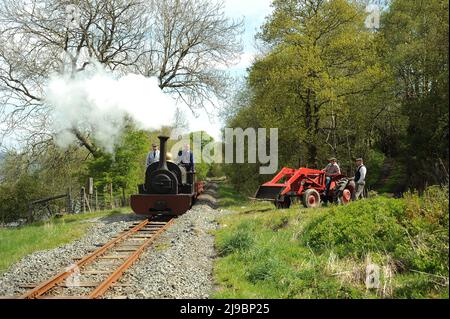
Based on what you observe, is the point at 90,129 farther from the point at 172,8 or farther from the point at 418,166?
the point at 418,166

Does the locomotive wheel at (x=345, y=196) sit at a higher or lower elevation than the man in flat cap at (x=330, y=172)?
lower

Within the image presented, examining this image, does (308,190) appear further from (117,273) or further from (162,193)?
(117,273)

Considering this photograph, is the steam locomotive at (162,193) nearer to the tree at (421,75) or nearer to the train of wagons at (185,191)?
the train of wagons at (185,191)

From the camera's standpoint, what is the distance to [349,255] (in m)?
8.38

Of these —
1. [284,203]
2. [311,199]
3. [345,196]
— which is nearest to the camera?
[345,196]

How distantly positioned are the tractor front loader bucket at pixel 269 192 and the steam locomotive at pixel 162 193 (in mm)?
2611

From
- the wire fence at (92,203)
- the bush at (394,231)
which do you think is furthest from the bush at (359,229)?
the wire fence at (92,203)

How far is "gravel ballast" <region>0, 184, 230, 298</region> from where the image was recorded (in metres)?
Answer: 7.19

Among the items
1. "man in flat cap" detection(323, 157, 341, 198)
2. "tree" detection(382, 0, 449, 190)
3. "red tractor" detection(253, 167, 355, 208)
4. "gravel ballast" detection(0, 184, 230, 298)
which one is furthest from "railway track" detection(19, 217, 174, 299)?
"tree" detection(382, 0, 449, 190)

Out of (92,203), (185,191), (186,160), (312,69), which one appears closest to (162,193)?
(185,191)

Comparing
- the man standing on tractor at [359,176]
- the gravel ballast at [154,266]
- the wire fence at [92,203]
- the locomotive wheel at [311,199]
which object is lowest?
the wire fence at [92,203]

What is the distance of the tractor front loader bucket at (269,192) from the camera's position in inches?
662

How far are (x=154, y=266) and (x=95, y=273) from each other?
1.05 metres
